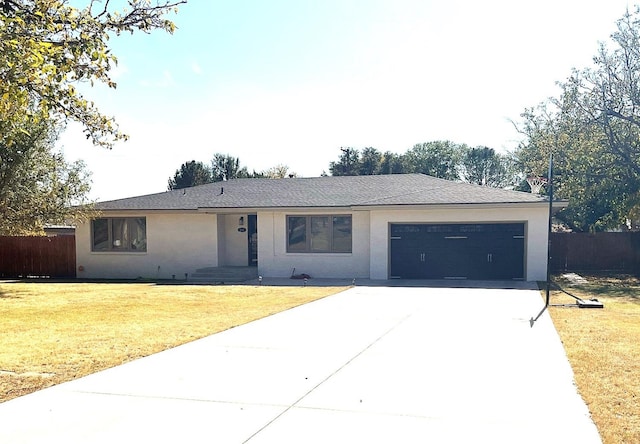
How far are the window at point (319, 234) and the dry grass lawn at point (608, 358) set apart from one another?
7.57 m

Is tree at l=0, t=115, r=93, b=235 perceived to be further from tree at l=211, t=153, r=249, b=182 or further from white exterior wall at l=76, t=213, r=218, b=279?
tree at l=211, t=153, r=249, b=182

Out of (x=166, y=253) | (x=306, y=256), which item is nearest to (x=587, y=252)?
(x=306, y=256)

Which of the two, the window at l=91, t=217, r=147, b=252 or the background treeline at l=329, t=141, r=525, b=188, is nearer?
the window at l=91, t=217, r=147, b=252

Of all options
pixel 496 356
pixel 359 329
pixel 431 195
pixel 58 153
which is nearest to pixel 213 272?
pixel 58 153

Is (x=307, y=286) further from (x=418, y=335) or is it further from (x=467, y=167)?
(x=467, y=167)

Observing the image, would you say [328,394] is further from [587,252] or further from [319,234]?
[587,252]

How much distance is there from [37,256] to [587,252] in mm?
22483

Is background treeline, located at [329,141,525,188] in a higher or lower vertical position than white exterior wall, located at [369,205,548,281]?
higher

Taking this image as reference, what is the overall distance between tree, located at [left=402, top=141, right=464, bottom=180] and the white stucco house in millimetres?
39647

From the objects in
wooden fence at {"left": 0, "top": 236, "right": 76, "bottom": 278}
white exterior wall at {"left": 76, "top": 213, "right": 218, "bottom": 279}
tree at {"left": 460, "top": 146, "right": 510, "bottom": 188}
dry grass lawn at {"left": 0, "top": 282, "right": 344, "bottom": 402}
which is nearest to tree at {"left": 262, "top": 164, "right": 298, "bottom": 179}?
tree at {"left": 460, "top": 146, "right": 510, "bottom": 188}

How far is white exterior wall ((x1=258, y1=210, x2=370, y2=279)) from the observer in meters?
19.2

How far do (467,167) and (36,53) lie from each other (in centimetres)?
6403

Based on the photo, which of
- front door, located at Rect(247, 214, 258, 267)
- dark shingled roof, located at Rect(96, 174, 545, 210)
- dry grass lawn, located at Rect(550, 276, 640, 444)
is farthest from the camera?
front door, located at Rect(247, 214, 258, 267)

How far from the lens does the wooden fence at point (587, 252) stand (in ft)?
74.7
